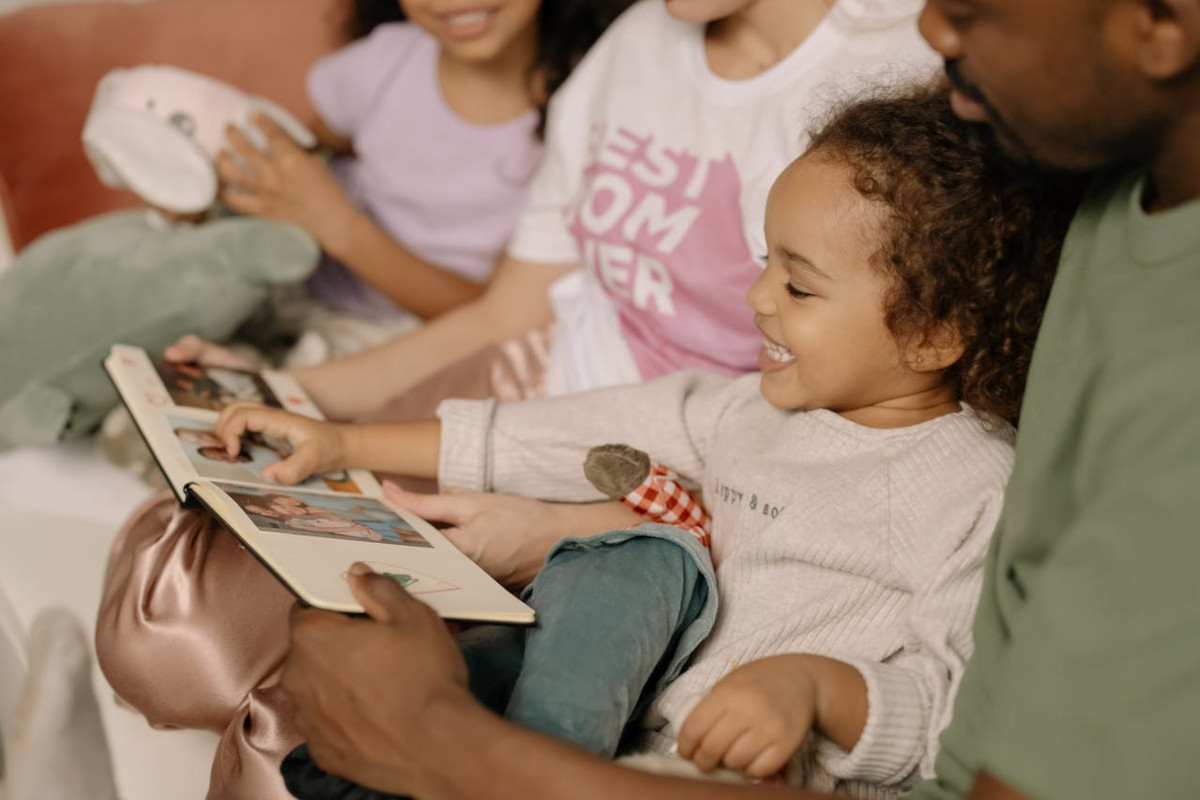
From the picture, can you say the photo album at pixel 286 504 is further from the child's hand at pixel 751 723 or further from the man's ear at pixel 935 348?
the man's ear at pixel 935 348

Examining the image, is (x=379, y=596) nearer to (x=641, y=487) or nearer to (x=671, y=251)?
(x=641, y=487)

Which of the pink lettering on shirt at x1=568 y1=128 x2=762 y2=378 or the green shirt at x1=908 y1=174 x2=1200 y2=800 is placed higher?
the green shirt at x1=908 y1=174 x2=1200 y2=800

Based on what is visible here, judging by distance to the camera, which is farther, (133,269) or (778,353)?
(133,269)

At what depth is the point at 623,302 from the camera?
4.53 ft

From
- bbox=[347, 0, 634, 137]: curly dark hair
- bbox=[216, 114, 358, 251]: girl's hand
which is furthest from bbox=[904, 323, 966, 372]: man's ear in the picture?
bbox=[216, 114, 358, 251]: girl's hand

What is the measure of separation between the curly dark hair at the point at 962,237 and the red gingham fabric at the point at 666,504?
0.25m

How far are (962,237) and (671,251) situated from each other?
1.25 ft

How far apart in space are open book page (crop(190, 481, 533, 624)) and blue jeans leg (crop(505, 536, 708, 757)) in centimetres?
4

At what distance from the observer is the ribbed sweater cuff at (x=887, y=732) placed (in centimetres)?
88

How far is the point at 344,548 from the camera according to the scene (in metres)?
0.97

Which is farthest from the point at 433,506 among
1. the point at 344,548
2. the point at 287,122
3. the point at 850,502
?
the point at 287,122

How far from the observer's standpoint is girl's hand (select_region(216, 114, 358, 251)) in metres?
1.59

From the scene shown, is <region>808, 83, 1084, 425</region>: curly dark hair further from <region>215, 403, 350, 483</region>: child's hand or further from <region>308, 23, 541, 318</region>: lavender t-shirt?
<region>308, 23, 541, 318</region>: lavender t-shirt

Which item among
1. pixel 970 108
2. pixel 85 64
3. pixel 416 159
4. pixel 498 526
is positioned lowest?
pixel 498 526
